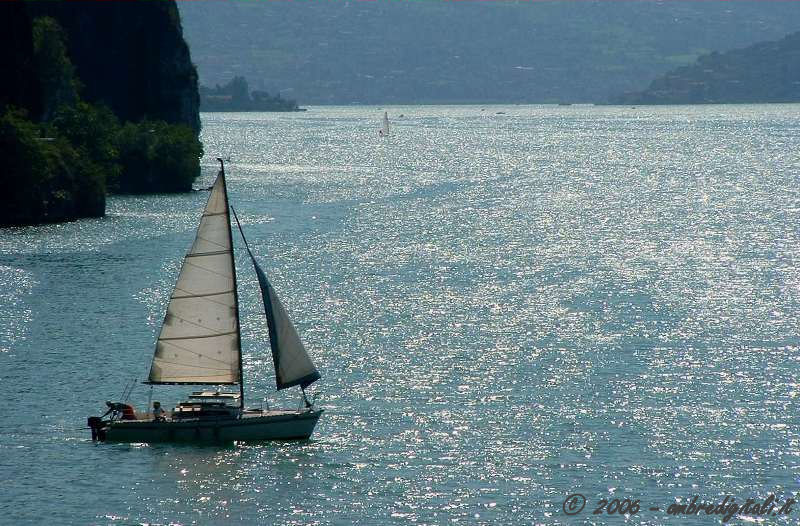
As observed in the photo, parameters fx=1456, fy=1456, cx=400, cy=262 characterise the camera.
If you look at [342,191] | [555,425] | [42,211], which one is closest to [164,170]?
[342,191]

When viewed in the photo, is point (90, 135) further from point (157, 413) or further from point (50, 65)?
point (157, 413)

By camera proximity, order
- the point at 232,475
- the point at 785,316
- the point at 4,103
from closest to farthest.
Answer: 1. the point at 232,475
2. the point at 785,316
3. the point at 4,103

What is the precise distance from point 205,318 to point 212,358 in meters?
1.92

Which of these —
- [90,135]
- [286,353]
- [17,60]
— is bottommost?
[286,353]

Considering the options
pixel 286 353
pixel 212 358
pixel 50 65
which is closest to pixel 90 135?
pixel 50 65

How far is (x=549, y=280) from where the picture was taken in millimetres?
109688

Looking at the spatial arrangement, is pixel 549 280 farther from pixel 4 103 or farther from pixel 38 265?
pixel 4 103

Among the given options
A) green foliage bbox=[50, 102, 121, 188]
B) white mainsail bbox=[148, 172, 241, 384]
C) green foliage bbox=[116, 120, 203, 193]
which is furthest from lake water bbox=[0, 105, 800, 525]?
green foliage bbox=[116, 120, 203, 193]

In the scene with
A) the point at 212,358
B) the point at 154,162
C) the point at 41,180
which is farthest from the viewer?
the point at 154,162

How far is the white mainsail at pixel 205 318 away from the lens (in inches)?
2516

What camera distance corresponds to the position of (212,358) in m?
65.3

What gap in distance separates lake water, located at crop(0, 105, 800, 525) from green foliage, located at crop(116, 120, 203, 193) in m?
43.1

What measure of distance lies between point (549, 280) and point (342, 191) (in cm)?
8439

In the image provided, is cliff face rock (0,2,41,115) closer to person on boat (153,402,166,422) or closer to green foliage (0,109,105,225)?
green foliage (0,109,105,225)
